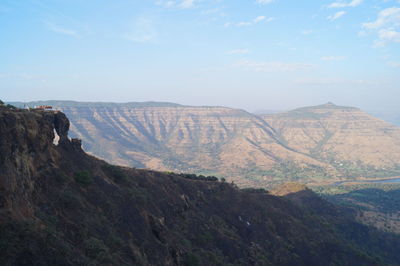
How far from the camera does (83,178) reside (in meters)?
35.7

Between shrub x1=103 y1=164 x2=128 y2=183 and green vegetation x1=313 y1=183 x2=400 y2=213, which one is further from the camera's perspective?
green vegetation x1=313 y1=183 x2=400 y2=213

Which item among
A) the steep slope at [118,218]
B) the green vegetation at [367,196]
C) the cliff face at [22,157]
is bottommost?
the green vegetation at [367,196]

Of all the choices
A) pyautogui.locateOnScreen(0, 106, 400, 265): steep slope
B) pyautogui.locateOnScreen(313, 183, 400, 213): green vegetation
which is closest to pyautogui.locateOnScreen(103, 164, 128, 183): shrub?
pyautogui.locateOnScreen(0, 106, 400, 265): steep slope

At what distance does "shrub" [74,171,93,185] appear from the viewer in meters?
35.3

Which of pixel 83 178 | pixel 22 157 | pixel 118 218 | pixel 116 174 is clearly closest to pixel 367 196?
pixel 116 174

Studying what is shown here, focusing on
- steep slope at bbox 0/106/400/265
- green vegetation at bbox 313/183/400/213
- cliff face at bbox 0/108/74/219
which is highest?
cliff face at bbox 0/108/74/219

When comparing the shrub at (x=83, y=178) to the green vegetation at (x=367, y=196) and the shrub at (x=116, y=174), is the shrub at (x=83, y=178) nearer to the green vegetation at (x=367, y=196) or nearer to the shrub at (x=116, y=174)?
the shrub at (x=116, y=174)

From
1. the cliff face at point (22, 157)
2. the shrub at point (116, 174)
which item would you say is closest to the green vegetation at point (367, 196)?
the shrub at point (116, 174)

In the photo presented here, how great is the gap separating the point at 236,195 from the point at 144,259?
132ft

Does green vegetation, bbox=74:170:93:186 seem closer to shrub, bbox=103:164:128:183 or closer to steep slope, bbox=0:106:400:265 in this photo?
steep slope, bbox=0:106:400:265

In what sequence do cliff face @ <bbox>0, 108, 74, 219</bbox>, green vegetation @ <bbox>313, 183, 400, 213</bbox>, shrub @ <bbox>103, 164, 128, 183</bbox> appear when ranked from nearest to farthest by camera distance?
cliff face @ <bbox>0, 108, 74, 219</bbox>, shrub @ <bbox>103, 164, 128, 183</bbox>, green vegetation @ <bbox>313, 183, 400, 213</bbox>

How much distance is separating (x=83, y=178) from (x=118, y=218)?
6558mm

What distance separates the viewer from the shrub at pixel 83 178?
116 ft

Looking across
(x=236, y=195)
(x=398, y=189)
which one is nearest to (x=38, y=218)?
(x=236, y=195)
